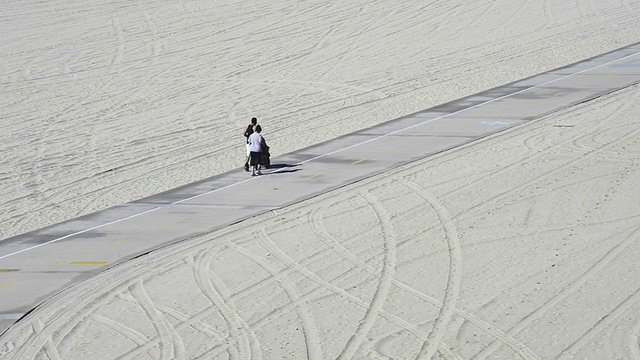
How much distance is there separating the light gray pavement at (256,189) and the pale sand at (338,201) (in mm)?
506

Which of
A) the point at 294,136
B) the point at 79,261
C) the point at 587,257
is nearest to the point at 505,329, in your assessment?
the point at 587,257

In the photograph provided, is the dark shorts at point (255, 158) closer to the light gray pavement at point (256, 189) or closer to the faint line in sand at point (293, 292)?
the light gray pavement at point (256, 189)

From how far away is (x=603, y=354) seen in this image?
39.2ft

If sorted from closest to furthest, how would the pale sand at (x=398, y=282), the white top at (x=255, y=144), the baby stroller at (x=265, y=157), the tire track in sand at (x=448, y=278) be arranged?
1. the tire track in sand at (x=448, y=278)
2. the pale sand at (x=398, y=282)
3. the white top at (x=255, y=144)
4. the baby stroller at (x=265, y=157)

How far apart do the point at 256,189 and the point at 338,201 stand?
6.23 feet

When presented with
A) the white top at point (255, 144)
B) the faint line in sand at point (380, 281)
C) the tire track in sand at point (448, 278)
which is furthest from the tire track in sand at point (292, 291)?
the white top at point (255, 144)

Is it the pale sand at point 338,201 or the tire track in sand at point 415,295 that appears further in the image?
the pale sand at point 338,201

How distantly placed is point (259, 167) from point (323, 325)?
851 centimetres

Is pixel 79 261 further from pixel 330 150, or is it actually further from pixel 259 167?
pixel 330 150

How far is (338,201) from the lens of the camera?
1900 cm

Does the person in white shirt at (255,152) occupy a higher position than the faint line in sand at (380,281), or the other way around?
the person in white shirt at (255,152)

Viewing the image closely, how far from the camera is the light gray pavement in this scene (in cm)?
1596

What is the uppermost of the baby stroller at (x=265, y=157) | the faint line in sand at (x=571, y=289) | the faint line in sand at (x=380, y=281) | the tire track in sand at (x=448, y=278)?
the baby stroller at (x=265, y=157)

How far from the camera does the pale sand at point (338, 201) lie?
42.8ft
